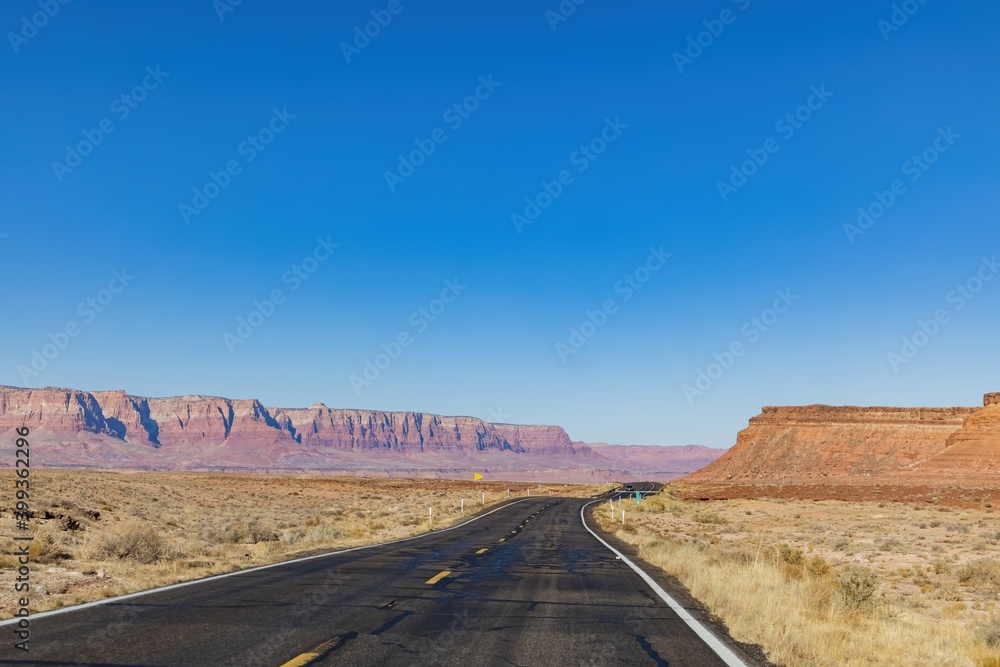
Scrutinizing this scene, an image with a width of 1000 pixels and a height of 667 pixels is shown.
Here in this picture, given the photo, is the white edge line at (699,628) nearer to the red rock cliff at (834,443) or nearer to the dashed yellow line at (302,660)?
the dashed yellow line at (302,660)

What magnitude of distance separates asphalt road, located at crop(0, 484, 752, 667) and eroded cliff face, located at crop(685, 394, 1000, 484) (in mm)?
86406

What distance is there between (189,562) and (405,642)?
10393 mm

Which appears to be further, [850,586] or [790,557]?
[790,557]

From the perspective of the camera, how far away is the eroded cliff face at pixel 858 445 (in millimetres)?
86562

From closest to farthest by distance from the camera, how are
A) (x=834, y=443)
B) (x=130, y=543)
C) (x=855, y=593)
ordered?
(x=855, y=593)
(x=130, y=543)
(x=834, y=443)

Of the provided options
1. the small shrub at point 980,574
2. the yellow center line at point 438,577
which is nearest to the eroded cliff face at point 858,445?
the small shrub at point 980,574

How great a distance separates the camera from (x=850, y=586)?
12.4m

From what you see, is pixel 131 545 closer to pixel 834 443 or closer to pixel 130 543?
pixel 130 543

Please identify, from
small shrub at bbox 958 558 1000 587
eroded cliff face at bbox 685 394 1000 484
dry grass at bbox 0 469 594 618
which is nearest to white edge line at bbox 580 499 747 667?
dry grass at bbox 0 469 594 618

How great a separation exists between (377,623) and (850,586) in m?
8.65

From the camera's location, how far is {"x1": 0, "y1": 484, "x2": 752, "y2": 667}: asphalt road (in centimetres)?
659

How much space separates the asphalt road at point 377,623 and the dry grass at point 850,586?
3.76ft

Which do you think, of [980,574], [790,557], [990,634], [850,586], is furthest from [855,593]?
[980,574]

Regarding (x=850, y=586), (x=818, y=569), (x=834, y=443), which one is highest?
(x=834, y=443)
